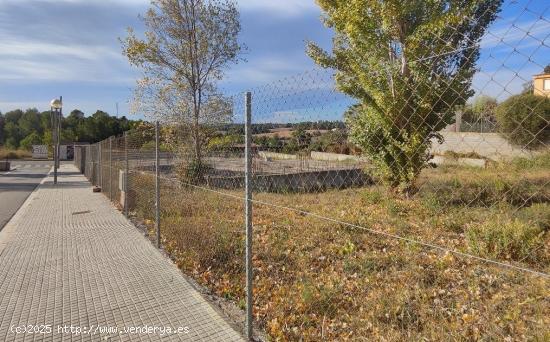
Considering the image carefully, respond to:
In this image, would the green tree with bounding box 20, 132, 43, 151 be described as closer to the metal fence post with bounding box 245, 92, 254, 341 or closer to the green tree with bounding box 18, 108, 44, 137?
the green tree with bounding box 18, 108, 44, 137

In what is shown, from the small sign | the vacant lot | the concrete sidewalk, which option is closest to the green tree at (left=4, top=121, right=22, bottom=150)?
the small sign

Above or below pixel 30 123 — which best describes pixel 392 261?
below

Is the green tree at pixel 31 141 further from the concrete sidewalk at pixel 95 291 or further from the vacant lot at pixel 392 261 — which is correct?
the vacant lot at pixel 392 261

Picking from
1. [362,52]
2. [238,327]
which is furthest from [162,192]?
[362,52]

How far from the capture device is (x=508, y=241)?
210 inches

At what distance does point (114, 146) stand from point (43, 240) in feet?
14.4

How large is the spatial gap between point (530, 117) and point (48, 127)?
289 ft

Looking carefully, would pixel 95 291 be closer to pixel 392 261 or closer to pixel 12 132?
pixel 392 261

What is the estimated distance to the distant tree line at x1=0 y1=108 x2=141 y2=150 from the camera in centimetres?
6850

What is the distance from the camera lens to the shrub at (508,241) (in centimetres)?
527

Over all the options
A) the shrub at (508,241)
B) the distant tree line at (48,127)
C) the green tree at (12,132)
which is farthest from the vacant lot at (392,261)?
the green tree at (12,132)

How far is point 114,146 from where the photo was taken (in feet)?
36.7

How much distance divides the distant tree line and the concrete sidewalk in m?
49.5

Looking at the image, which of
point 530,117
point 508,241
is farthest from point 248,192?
point 508,241
